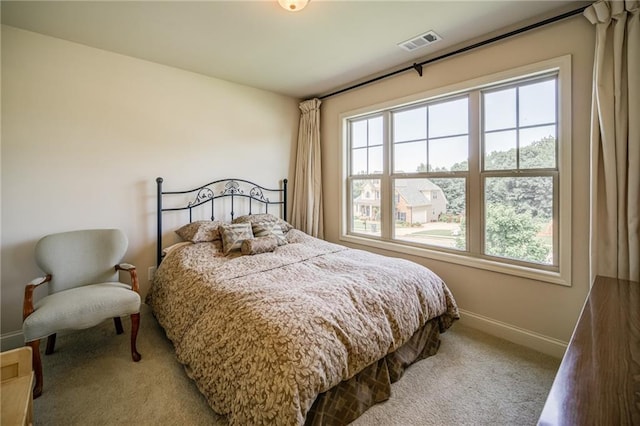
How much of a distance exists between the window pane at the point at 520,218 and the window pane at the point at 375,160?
1.24 meters

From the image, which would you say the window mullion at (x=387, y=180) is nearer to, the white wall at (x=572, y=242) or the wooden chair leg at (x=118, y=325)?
the white wall at (x=572, y=242)

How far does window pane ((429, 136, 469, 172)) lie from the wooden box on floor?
317cm

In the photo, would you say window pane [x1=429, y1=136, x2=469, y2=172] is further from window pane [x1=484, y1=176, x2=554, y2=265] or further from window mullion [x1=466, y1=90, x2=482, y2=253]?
window pane [x1=484, y1=176, x2=554, y2=265]

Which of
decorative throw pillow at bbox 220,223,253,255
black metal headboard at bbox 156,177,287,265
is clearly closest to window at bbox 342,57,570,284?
black metal headboard at bbox 156,177,287,265

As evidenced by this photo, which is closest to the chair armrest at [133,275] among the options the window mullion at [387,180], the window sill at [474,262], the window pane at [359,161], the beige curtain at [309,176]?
the beige curtain at [309,176]

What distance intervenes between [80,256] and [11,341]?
89 centimetres

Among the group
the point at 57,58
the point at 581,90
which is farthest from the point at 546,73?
the point at 57,58

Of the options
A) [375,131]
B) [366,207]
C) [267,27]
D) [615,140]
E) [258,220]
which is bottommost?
[258,220]

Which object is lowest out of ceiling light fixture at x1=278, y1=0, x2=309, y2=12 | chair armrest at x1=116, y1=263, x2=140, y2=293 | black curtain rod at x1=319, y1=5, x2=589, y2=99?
chair armrest at x1=116, y1=263, x2=140, y2=293

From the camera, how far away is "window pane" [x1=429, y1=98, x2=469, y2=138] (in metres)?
2.71

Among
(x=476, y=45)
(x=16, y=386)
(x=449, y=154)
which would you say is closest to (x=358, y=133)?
(x=449, y=154)

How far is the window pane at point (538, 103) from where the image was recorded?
223 cm

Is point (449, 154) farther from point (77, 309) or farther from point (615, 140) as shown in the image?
point (77, 309)

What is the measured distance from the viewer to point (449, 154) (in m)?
2.81
